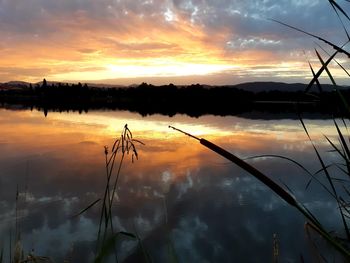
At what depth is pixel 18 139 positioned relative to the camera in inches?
1128

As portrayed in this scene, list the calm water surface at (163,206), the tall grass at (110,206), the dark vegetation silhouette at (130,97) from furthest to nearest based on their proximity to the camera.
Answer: the dark vegetation silhouette at (130,97) < the calm water surface at (163,206) < the tall grass at (110,206)

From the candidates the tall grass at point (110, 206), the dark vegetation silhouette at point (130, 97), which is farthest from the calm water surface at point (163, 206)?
the dark vegetation silhouette at point (130, 97)

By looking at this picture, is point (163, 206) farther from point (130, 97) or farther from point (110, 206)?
point (130, 97)

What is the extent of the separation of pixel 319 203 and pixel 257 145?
13.3 meters

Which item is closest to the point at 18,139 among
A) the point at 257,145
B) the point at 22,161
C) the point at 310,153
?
the point at 22,161

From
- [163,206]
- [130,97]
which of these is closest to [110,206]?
[163,206]

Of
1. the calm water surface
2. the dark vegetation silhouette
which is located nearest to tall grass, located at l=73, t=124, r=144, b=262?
the calm water surface

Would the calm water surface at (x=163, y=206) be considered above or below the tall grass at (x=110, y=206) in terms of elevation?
below

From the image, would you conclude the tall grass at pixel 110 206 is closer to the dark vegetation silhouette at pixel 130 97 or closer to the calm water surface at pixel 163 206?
the calm water surface at pixel 163 206

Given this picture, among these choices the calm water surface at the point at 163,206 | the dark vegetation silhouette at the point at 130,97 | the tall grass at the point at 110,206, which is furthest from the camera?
the dark vegetation silhouette at the point at 130,97

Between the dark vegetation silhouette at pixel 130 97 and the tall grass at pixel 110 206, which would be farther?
the dark vegetation silhouette at pixel 130 97

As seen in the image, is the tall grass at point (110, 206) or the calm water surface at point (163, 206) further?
the calm water surface at point (163, 206)

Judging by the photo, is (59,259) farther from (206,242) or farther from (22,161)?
(22,161)

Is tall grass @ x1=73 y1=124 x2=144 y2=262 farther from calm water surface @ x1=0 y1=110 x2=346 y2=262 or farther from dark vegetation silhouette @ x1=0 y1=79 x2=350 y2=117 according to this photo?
dark vegetation silhouette @ x1=0 y1=79 x2=350 y2=117
